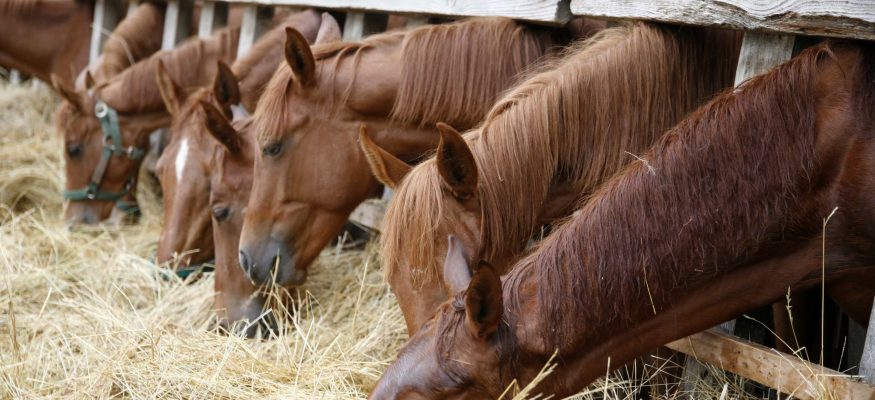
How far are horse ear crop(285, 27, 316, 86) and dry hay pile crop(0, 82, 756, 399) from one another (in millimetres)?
885

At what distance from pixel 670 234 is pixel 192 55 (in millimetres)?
3685

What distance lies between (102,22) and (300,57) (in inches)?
161

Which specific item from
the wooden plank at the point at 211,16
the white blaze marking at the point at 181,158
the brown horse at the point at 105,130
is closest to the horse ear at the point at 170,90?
the white blaze marking at the point at 181,158

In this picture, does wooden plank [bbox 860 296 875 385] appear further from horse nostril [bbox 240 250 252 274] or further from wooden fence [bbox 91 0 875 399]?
horse nostril [bbox 240 250 252 274]

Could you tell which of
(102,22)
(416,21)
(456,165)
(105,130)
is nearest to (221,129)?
(416,21)

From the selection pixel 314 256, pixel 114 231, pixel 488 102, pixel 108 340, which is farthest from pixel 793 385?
pixel 114 231

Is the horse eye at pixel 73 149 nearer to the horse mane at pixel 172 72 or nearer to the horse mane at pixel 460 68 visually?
the horse mane at pixel 172 72

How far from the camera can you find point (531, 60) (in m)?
3.13

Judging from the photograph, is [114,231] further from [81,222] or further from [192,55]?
[192,55]

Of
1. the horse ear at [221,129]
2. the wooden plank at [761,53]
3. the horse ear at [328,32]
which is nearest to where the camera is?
the wooden plank at [761,53]

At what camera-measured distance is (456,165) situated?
2379 mm

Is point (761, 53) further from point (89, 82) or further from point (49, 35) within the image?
point (49, 35)

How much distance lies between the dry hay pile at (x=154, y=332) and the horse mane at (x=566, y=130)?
1.84ft

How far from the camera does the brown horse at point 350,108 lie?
3.13 meters
